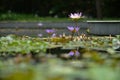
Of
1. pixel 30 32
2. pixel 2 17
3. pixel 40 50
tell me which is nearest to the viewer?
pixel 40 50

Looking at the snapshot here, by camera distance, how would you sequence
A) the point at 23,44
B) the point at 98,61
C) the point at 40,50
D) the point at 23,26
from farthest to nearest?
the point at 23,26 → the point at 23,44 → the point at 40,50 → the point at 98,61

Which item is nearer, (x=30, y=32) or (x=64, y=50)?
(x=64, y=50)

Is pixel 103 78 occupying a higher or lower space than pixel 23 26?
higher

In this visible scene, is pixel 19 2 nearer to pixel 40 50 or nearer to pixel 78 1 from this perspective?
pixel 78 1

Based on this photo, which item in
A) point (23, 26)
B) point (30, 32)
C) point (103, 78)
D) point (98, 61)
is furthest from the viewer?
point (23, 26)

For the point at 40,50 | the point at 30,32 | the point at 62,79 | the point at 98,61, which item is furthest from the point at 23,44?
the point at 30,32

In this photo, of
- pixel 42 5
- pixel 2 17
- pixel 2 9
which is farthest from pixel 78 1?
pixel 2 17

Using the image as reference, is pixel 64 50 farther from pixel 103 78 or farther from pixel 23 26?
pixel 23 26

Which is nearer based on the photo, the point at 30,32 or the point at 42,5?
the point at 30,32
